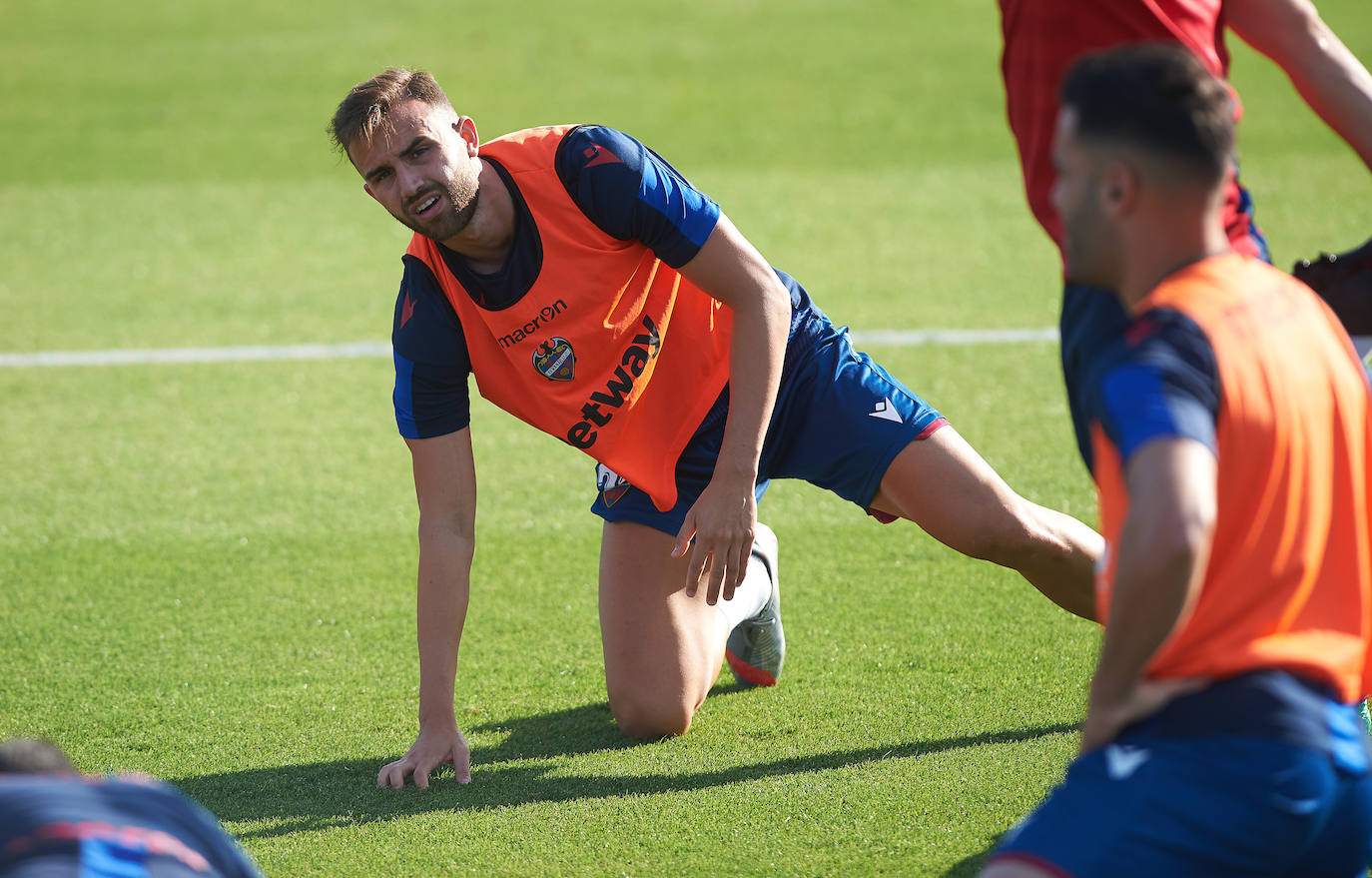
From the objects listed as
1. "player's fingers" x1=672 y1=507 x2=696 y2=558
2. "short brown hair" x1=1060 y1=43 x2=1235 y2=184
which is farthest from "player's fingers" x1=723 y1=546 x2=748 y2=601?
"short brown hair" x1=1060 y1=43 x2=1235 y2=184

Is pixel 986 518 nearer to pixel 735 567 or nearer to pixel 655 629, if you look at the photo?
pixel 735 567

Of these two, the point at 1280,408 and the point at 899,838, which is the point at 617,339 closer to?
the point at 899,838

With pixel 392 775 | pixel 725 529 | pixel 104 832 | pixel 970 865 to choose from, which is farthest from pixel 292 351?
pixel 104 832

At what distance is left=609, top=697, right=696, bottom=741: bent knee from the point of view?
3.50 m

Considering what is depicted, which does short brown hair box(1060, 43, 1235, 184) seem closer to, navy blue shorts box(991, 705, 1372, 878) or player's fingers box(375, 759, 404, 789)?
navy blue shorts box(991, 705, 1372, 878)

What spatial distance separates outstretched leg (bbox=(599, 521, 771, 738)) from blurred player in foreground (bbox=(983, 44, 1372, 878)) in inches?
69.2

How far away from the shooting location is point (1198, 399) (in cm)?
171

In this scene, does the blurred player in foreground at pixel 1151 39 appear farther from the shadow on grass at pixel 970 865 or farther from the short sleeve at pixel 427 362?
the short sleeve at pixel 427 362

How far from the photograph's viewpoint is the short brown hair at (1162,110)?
1801mm

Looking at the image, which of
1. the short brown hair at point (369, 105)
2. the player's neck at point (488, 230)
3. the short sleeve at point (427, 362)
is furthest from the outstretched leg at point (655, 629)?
the short brown hair at point (369, 105)

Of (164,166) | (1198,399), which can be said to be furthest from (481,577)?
(164,166)

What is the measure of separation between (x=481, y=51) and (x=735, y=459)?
1028cm

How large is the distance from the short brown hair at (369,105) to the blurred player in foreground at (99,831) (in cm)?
179

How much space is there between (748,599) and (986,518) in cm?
72
